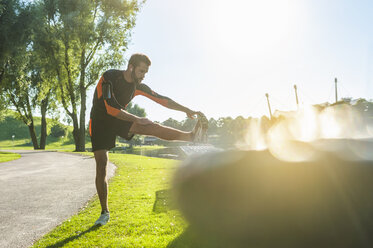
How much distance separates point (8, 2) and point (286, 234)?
2272 centimetres

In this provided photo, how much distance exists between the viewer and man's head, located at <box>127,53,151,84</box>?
355cm

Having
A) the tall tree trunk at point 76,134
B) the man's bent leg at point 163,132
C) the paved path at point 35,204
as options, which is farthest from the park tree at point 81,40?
the man's bent leg at point 163,132

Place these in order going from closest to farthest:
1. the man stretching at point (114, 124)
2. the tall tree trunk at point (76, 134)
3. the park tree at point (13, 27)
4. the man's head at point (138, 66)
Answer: the man stretching at point (114, 124) → the man's head at point (138, 66) → the park tree at point (13, 27) → the tall tree trunk at point (76, 134)

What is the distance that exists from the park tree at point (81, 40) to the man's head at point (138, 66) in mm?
21094

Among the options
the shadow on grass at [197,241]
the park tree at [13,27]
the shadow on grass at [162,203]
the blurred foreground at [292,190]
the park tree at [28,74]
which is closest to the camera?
the blurred foreground at [292,190]

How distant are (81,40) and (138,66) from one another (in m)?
21.5

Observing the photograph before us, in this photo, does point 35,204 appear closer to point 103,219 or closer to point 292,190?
point 103,219

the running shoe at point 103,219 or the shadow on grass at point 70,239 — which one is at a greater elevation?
the running shoe at point 103,219

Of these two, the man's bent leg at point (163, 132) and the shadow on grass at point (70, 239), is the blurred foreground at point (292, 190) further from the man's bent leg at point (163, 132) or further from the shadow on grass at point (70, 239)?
the shadow on grass at point (70, 239)

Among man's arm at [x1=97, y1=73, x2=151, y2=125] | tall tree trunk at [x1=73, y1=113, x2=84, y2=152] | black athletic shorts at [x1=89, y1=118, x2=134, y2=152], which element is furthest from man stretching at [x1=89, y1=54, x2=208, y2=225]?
tall tree trunk at [x1=73, y1=113, x2=84, y2=152]

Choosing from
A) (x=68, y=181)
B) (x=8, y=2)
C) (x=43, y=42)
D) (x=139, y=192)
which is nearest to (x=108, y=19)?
(x=43, y=42)

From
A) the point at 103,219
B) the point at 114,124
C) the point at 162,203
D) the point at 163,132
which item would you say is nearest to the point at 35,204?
the point at 103,219

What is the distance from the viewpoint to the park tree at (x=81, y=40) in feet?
72.1

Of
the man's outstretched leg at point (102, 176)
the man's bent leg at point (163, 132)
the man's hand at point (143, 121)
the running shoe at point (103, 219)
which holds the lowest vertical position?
the running shoe at point (103, 219)
